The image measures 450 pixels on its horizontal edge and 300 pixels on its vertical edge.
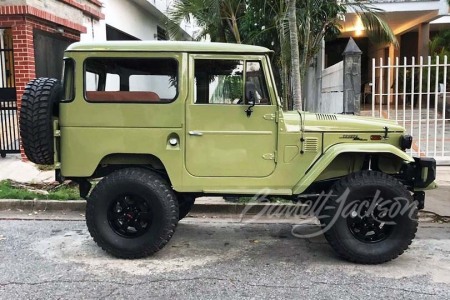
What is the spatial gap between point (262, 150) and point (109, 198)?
5.29 feet

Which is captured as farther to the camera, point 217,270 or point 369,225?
point 369,225

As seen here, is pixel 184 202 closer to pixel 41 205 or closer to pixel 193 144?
pixel 193 144

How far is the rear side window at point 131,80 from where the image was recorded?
4.61 m

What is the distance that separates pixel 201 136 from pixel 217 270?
132 centimetres

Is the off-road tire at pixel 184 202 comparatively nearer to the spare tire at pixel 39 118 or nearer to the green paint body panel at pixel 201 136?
the green paint body panel at pixel 201 136

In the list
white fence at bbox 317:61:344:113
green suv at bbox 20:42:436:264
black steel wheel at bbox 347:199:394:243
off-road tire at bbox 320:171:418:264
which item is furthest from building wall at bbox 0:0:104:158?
black steel wheel at bbox 347:199:394:243

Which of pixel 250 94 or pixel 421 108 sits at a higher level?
pixel 250 94

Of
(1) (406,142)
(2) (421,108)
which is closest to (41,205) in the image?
(1) (406,142)

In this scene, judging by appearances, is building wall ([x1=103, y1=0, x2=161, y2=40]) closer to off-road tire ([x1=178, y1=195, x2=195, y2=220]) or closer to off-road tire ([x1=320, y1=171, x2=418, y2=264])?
off-road tire ([x1=178, y1=195, x2=195, y2=220])

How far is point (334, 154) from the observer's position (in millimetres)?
4445

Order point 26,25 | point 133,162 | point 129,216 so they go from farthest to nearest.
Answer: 1. point 26,25
2. point 133,162
3. point 129,216

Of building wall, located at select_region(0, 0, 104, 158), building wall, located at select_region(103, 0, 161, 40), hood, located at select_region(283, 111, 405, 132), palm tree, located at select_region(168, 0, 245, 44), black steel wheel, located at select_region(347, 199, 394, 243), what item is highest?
building wall, located at select_region(103, 0, 161, 40)

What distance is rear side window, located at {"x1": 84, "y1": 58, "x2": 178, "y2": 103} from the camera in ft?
15.1

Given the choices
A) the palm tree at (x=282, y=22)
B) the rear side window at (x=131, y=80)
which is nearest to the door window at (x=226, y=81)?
the rear side window at (x=131, y=80)
